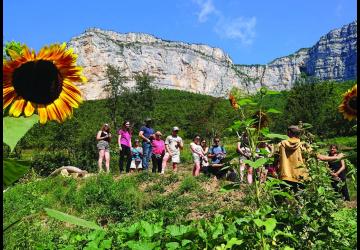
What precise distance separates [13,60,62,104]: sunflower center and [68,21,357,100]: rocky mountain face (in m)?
108

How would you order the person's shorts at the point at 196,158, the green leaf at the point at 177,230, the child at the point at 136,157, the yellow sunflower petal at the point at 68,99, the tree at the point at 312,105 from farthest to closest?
the tree at the point at 312,105, the child at the point at 136,157, the person's shorts at the point at 196,158, the green leaf at the point at 177,230, the yellow sunflower petal at the point at 68,99

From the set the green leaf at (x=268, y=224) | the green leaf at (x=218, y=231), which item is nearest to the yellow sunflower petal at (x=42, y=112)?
the green leaf at (x=268, y=224)

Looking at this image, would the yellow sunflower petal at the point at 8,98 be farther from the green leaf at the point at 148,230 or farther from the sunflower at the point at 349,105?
the green leaf at the point at 148,230

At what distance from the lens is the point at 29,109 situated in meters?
0.95

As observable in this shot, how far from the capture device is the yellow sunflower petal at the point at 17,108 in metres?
0.87

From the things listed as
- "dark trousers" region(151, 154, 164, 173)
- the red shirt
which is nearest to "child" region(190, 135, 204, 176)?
the red shirt

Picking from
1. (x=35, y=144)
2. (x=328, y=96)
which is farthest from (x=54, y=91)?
(x=328, y=96)

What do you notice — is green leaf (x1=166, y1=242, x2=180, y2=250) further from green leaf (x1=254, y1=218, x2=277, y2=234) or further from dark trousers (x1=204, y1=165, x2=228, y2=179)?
dark trousers (x1=204, y1=165, x2=228, y2=179)

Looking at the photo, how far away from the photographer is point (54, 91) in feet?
3.67

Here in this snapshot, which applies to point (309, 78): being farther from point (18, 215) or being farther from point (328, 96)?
point (18, 215)

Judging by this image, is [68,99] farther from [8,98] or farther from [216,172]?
[216,172]

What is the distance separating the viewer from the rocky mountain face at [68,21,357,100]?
11412 cm

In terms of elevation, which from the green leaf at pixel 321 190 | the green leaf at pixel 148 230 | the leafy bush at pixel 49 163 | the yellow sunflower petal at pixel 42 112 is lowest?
the leafy bush at pixel 49 163

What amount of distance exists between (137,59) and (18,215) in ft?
390
